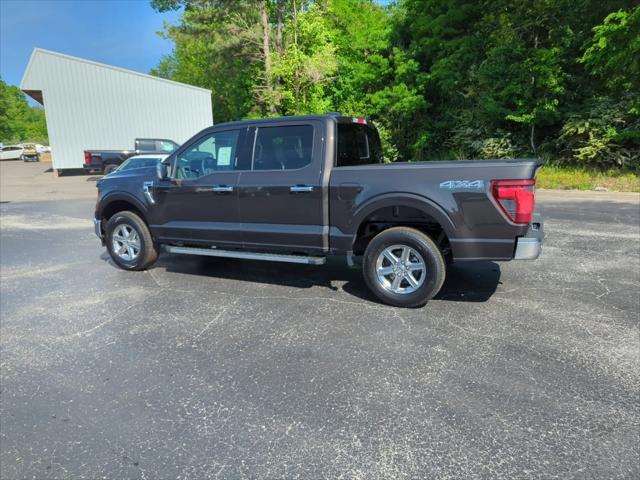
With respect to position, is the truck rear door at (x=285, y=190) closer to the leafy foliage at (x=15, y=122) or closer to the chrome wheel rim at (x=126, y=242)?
the chrome wheel rim at (x=126, y=242)

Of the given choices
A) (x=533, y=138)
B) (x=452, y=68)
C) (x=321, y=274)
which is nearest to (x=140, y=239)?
(x=321, y=274)

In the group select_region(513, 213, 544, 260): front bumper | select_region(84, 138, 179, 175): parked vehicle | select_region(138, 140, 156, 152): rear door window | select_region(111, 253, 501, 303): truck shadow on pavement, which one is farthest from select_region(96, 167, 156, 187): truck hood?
select_region(138, 140, 156, 152): rear door window

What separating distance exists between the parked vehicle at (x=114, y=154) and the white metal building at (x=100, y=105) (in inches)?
204

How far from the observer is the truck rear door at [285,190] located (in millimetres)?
4613

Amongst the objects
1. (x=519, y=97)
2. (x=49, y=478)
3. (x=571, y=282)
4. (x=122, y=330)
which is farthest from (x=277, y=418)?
(x=519, y=97)

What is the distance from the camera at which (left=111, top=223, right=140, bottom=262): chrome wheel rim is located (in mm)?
5922

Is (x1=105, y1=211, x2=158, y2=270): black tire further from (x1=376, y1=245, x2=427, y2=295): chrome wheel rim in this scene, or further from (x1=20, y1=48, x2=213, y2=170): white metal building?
(x1=20, y1=48, x2=213, y2=170): white metal building

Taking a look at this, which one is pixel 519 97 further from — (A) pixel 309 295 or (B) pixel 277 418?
(B) pixel 277 418

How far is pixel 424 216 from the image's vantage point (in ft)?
14.4

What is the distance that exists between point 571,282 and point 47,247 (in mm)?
8307

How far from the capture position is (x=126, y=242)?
5.98 metres

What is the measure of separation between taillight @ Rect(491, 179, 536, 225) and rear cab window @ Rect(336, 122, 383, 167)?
1.69m

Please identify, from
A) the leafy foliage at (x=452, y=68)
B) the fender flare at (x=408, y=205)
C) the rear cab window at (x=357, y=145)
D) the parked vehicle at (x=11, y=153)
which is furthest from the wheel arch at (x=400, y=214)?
the parked vehicle at (x=11, y=153)

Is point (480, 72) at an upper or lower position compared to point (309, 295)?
upper
